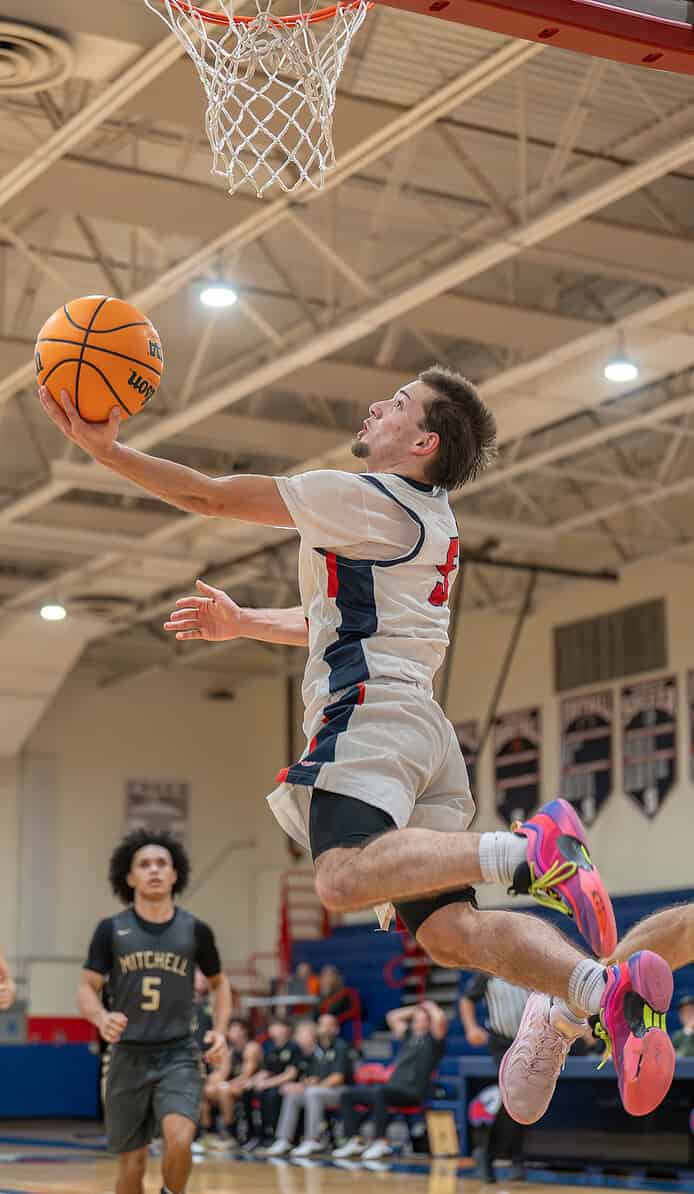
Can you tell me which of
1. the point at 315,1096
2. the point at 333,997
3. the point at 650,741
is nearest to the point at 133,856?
the point at 315,1096

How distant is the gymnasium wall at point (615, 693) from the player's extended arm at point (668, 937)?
1657 centimetres

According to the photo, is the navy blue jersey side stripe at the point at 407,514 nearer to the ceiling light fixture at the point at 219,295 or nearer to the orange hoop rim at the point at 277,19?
the orange hoop rim at the point at 277,19

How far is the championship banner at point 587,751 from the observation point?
22.7 metres

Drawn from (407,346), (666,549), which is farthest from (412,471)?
(666,549)

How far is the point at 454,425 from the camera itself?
5281 millimetres

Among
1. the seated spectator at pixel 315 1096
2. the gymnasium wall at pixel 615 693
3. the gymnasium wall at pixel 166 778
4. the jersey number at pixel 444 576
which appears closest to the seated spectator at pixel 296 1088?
the seated spectator at pixel 315 1096

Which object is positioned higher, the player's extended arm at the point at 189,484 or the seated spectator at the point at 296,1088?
the player's extended arm at the point at 189,484

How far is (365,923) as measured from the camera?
88.8 feet

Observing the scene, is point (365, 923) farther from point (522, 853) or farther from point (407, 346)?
point (522, 853)

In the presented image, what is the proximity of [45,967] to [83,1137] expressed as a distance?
6777mm

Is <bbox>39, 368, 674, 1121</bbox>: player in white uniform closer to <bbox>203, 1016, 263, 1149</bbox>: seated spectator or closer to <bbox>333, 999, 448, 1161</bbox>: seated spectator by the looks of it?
<bbox>333, 999, 448, 1161</bbox>: seated spectator

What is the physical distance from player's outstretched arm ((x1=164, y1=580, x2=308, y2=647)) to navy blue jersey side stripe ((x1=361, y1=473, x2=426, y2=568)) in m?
0.59

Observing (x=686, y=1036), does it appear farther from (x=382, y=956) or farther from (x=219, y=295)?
(x=382, y=956)

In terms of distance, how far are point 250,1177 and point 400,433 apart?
11166 millimetres
